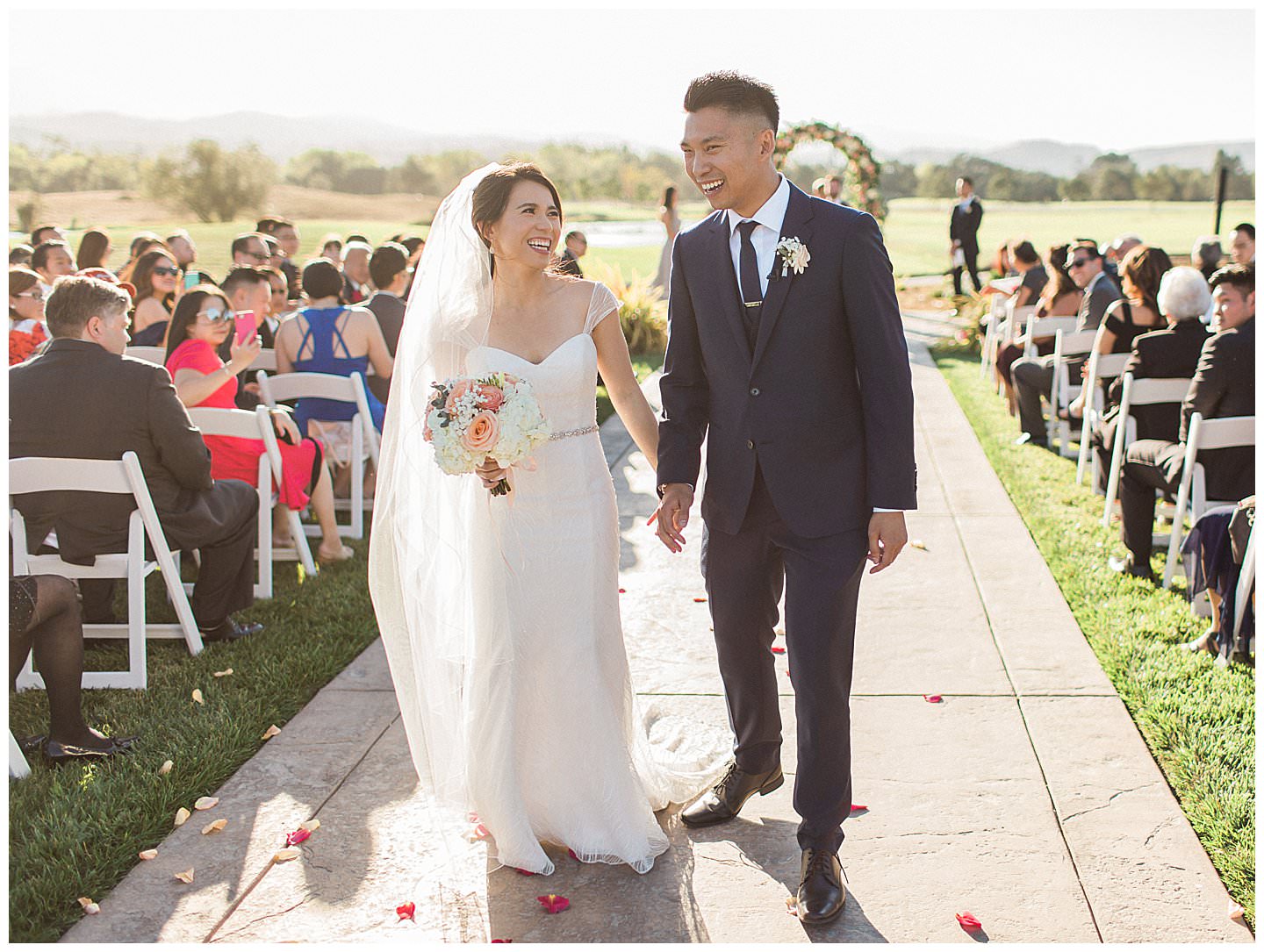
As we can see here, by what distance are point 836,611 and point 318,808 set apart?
6.81 ft

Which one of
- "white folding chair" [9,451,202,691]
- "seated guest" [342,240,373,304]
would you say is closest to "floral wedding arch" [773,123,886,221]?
"seated guest" [342,240,373,304]

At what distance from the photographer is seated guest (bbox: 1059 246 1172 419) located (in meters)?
7.97

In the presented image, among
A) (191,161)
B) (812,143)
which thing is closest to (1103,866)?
(812,143)

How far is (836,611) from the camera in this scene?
11.1 ft

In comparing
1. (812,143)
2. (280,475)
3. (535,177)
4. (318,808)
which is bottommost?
(318,808)

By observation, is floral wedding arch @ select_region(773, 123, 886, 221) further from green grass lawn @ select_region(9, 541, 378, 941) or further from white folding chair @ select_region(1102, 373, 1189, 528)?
green grass lawn @ select_region(9, 541, 378, 941)

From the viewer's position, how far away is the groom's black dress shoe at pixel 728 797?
3957 mm

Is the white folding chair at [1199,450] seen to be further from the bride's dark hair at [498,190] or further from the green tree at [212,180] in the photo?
the green tree at [212,180]

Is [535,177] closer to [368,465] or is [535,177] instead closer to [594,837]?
[594,837]

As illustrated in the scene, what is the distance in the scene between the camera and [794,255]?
3.24 meters

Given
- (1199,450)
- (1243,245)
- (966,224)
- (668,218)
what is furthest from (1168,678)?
(966,224)

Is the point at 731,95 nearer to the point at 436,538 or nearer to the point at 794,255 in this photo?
the point at 794,255

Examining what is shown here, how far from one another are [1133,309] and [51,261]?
888cm

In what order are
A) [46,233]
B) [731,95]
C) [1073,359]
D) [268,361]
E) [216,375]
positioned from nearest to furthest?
[731,95]
[216,375]
[268,361]
[1073,359]
[46,233]
